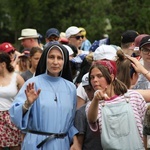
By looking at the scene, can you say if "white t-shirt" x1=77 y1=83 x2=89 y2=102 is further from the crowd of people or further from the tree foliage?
the tree foliage

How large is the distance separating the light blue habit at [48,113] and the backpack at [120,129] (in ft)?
2.26

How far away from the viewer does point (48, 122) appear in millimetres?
6289

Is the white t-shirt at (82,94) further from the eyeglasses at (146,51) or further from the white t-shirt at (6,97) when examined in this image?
the white t-shirt at (6,97)

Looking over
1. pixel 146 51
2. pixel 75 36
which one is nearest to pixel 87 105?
pixel 146 51

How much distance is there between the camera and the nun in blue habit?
6.22 meters

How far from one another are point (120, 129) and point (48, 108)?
3.14ft

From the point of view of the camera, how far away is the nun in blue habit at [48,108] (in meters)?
6.22

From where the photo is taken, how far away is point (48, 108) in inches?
247

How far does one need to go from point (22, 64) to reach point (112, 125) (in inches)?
239

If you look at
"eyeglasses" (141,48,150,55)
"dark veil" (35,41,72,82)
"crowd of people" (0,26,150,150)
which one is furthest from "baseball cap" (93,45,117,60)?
"dark veil" (35,41,72,82)

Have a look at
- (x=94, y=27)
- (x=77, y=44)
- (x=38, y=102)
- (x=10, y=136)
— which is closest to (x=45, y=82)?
(x=38, y=102)

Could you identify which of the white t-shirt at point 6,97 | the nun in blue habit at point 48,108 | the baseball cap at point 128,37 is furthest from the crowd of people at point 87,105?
the white t-shirt at point 6,97

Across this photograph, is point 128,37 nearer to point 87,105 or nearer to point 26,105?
point 87,105

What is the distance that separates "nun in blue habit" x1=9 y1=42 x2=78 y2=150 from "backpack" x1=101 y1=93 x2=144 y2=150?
69cm
